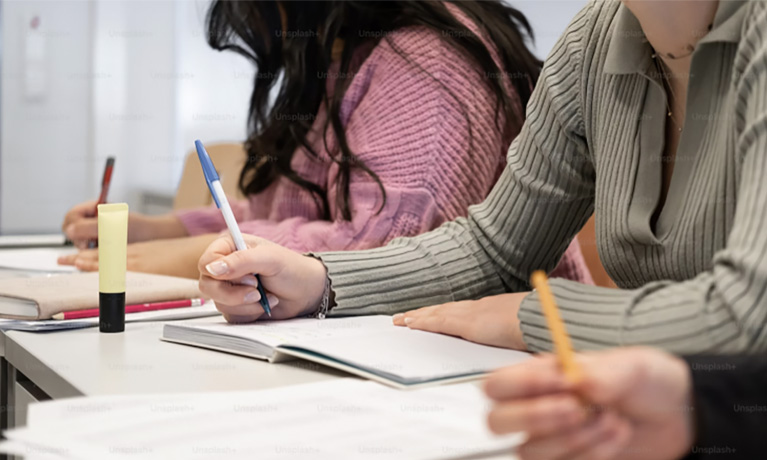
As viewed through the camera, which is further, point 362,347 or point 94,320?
point 94,320

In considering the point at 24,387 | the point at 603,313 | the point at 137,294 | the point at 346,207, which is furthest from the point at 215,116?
the point at 603,313

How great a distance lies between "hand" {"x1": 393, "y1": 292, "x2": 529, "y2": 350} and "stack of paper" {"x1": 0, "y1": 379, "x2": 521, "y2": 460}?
13 cm

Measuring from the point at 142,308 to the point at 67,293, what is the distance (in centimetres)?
9

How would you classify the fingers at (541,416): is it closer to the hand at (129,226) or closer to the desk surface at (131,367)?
the desk surface at (131,367)

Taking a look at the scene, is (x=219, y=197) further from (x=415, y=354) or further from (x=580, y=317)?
(x=580, y=317)

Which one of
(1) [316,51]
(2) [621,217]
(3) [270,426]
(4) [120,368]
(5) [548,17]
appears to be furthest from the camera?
(5) [548,17]

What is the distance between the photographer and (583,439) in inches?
16.4

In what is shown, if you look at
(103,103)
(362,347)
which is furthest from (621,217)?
(103,103)

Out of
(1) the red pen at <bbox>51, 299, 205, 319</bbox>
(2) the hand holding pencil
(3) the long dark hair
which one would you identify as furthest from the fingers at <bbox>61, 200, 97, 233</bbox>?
(2) the hand holding pencil

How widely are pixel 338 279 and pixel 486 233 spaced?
0.20 metres

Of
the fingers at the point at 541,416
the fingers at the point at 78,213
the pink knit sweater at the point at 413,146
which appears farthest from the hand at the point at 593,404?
the fingers at the point at 78,213

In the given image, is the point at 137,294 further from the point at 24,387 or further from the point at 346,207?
the point at 346,207

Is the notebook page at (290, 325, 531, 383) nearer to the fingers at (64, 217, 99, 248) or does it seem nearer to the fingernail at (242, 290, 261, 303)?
the fingernail at (242, 290, 261, 303)

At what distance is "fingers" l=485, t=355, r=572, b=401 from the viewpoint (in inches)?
16.3
